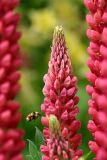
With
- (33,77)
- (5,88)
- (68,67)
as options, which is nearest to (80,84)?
(33,77)

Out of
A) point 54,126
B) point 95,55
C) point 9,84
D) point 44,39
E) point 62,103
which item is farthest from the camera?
point 44,39

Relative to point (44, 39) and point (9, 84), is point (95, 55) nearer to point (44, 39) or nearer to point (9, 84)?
point (9, 84)

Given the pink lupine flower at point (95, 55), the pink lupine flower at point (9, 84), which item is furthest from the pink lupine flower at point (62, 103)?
the pink lupine flower at point (9, 84)

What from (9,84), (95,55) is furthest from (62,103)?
(9,84)

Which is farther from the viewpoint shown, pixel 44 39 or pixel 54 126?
pixel 44 39

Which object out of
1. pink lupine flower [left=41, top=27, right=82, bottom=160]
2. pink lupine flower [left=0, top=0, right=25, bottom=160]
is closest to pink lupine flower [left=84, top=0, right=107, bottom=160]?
pink lupine flower [left=41, top=27, right=82, bottom=160]

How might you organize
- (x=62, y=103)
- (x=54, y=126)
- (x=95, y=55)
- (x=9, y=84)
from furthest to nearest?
(x=62, y=103), (x=95, y=55), (x=54, y=126), (x=9, y=84)
